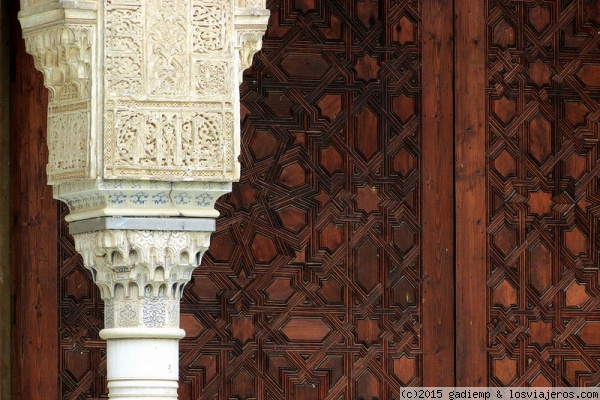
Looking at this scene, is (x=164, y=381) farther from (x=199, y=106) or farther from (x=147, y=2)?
(x=147, y=2)

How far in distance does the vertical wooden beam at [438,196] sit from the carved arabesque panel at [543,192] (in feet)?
0.65

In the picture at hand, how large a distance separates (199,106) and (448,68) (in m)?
1.85

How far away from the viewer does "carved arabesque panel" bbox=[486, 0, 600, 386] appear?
7074mm

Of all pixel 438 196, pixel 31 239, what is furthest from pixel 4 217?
pixel 438 196

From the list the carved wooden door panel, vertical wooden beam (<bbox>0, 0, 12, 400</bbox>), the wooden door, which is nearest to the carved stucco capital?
vertical wooden beam (<bbox>0, 0, 12, 400</bbox>)

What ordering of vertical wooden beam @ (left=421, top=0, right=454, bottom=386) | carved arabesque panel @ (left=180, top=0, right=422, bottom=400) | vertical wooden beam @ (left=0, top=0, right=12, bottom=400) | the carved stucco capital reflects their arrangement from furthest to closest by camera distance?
vertical wooden beam @ (left=421, top=0, right=454, bottom=386) → carved arabesque panel @ (left=180, top=0, right=422, bottom=400) → vertical wooden beam @ (left=0, top=0, right=12, bottom=400) → the carved stucco capital

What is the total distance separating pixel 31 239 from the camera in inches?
260

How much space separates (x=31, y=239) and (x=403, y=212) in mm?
1681

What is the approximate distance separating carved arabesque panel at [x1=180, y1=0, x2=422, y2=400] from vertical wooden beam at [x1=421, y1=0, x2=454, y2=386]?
0.05 metres

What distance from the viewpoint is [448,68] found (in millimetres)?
7098

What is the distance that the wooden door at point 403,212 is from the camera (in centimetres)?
686

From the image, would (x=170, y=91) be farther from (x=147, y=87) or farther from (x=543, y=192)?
(x=543, y=192)

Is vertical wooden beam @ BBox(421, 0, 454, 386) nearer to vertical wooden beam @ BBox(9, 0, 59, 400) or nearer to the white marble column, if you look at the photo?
the white marble column

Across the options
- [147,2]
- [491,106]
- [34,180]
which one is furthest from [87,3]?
[491,106]
